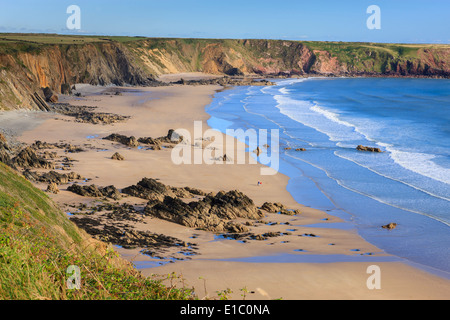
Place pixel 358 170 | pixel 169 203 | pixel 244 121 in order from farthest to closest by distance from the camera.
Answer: pixel 244 121, pixel 358 170, pixel 169 203

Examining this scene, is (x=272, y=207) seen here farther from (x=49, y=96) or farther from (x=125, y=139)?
(x=49, y=96)

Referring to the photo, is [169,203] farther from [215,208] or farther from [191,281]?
[191,281]

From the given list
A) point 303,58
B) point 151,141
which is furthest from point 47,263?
point 303,58

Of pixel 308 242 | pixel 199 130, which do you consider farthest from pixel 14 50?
pixel 308 242

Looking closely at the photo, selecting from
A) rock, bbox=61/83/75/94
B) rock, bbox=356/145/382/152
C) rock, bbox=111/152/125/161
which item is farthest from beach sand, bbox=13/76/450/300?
rock, bbox=61/83/75/94

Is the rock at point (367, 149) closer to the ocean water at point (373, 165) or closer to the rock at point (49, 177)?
the ocean water at point (373, 165)
